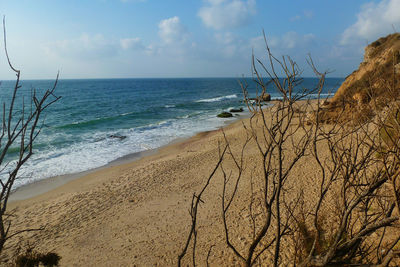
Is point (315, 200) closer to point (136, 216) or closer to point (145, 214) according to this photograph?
point (145, 214)

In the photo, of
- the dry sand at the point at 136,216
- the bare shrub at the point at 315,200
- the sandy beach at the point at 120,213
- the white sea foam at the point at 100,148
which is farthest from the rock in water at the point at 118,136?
the bare shrub at the point at 315,200

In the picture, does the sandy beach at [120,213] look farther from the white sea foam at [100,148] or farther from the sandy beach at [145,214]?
the white sea foam at [100,148]

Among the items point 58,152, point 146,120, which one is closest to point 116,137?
point 58,152

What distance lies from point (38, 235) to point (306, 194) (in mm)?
9158

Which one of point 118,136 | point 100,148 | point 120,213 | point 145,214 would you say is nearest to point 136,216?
point 145,214

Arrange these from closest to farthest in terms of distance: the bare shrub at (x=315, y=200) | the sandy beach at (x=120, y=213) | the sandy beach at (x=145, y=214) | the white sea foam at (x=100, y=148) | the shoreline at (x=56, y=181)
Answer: the bare shrub at (x=315, y=200) < the sandy beach at (x=145, y=214) < the sandy beach at (x=120, y=213) < the shoreline at (x=56, y=181) < the white sea foam at (x=100, y=148)

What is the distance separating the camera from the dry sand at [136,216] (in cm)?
711

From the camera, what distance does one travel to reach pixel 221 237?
24.2ft

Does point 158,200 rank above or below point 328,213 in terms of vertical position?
below

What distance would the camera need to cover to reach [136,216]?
909 centimetres

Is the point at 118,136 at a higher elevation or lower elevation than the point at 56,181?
higher

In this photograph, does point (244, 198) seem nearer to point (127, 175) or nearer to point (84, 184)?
point (127, 175)

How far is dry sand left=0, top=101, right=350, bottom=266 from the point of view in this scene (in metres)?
7.11

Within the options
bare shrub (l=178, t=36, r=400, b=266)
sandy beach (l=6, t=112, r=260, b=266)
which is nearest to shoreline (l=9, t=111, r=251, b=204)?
sandy beach (l=6, t=112, r=260, b=266)
